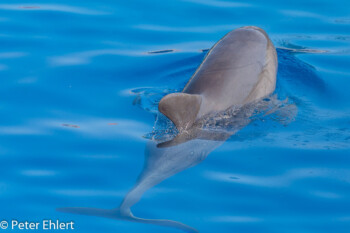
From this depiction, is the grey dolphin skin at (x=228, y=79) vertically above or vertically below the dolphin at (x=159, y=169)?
above

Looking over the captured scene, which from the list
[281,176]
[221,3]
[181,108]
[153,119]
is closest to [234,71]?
[153,119]

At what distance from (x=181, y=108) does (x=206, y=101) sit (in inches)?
26.1

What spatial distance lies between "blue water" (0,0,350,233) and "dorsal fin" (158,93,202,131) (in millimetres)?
394

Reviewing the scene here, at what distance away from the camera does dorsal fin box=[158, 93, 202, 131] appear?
606cm

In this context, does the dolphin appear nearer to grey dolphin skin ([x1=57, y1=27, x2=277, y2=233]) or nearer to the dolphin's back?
grey dolphin skin ([x1=57, y1=27, x2=277, y2=233])

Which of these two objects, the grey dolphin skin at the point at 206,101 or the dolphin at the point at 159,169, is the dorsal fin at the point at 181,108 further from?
the dolphin at the point at 159,169

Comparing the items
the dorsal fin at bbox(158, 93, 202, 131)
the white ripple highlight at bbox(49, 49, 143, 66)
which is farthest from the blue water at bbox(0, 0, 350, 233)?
the dorsal fin at bbox(158, 93, 202, 131)

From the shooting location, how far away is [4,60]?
8.88 m

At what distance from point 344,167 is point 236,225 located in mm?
1618

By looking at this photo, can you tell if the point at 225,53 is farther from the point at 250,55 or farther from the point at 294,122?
the point at 294,122

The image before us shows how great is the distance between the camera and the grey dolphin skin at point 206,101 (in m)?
5.58

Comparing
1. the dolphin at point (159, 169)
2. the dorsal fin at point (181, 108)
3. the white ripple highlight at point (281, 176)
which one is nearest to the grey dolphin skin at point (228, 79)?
the dorsal fin at point (181, 108)

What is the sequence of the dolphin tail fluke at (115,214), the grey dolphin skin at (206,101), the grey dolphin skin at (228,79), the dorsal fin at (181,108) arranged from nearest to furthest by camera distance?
the dolphin tail fluke at (115,214) → the grey dolphin skin at (206,101) → the dorsal fin at (181,108) → the grey dolphin skin at (228,79)

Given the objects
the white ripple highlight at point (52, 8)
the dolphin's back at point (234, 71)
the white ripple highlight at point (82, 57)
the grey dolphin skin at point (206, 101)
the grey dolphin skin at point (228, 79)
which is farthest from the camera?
the white ripple highlight at point (52, 8)
